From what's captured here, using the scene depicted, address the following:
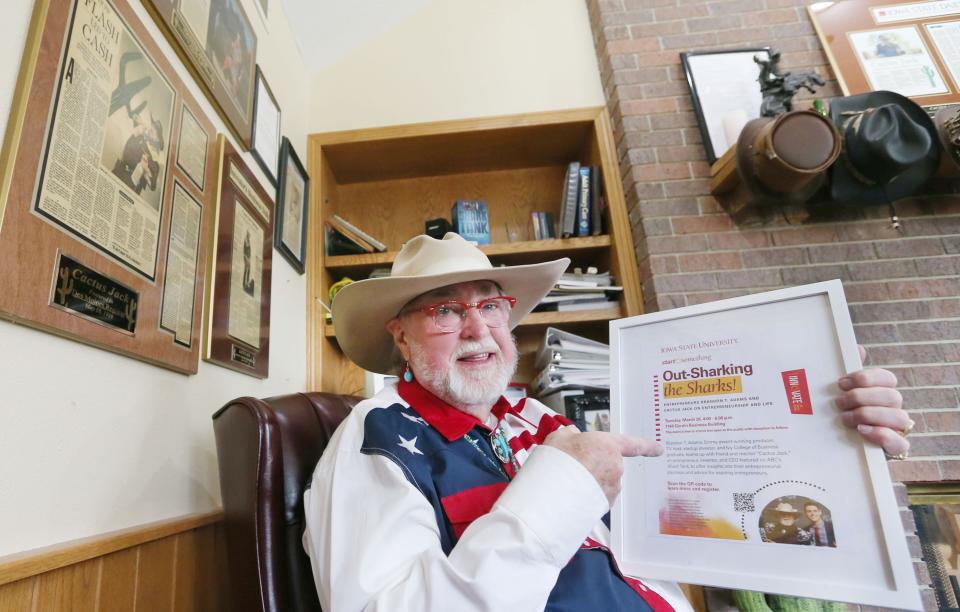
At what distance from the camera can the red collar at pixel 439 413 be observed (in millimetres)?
962

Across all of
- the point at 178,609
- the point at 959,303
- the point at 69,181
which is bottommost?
the point at 178,609

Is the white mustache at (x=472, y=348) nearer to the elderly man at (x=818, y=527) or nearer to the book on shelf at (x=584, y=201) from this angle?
the elderly man at (x=818, y=527)

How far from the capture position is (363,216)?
2.39 metres

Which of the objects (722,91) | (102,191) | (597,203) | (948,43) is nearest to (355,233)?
(597,203)

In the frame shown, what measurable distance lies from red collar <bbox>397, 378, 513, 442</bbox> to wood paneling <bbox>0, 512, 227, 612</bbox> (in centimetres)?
48

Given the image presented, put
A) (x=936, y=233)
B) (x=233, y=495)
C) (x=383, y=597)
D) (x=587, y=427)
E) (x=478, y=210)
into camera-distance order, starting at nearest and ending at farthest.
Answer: (x=383, y=597), (x=233, y=495), (x=587, y=427), (x=936, y=233), (x=478, y=210)

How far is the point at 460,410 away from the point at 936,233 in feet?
6.47

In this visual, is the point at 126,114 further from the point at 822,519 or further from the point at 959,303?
the point at 959,303

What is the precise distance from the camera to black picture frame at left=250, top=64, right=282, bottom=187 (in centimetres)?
154

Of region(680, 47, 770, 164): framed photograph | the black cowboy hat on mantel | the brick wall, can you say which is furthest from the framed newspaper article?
the black cowboy hat on mantel

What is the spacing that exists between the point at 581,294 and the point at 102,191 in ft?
5.11

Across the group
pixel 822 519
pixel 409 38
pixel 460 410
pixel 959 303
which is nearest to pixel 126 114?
pixel 460 410

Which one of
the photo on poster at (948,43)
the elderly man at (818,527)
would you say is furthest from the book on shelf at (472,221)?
the photo on poster at (948,43)

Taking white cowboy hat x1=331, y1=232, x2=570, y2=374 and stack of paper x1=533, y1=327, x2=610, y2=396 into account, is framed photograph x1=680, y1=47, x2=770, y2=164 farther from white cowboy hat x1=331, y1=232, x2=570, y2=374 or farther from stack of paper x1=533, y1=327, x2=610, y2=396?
white cowboy hat x1=331, y1=232, x2=570, y2=374
